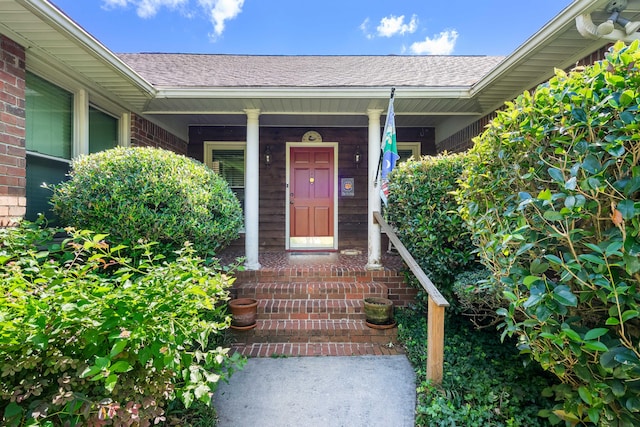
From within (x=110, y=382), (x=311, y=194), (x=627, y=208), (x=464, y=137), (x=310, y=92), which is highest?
(x=310, y=92)

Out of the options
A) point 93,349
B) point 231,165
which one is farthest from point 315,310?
point 231,165

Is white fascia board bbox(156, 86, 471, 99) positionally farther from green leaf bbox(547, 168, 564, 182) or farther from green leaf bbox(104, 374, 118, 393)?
green leaf bbox(104, 374, 118, 393)

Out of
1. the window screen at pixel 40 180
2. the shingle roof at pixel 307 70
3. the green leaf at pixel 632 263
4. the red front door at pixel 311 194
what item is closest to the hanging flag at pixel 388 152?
the shingle roof at pixel 307 70

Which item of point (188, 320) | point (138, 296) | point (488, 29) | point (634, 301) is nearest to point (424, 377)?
point (634, 301)

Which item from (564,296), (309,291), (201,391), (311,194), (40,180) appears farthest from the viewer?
(311,194)

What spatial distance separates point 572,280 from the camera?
162cm

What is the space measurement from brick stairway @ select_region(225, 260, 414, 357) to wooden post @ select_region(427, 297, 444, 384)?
728mm

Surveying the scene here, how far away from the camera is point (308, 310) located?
3.60 meters

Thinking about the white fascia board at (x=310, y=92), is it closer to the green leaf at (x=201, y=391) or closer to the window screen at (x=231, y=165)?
the window screen at (x=231, y=165)

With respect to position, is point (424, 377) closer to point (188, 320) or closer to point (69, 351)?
point (188, 320)

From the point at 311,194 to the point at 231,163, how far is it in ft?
5.36

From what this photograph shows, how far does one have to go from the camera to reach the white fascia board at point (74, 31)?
7.85 ft

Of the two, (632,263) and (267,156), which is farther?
(267,156)

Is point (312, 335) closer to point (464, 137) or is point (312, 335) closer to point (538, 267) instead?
point (538, 267)
